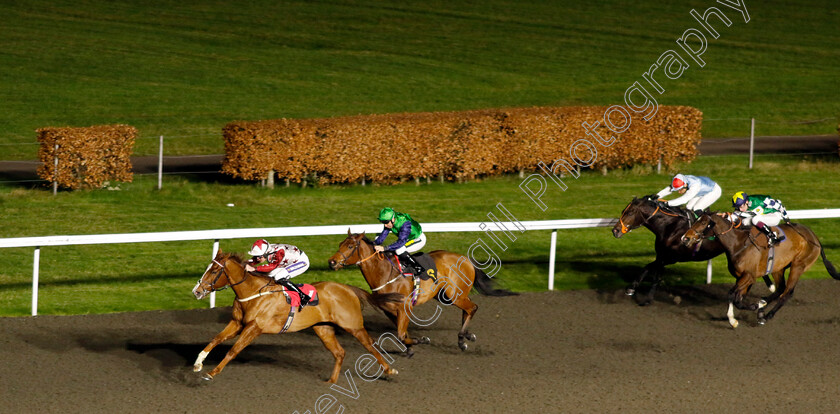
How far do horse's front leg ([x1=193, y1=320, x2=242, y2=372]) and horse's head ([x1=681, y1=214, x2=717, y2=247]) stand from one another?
4.29m

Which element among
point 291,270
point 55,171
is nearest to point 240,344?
point 291,270

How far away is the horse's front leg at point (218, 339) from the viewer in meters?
8.02

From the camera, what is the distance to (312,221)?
13938mm

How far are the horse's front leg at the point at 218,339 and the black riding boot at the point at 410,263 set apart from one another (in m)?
1.62

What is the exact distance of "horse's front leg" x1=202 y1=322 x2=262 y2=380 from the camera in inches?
313

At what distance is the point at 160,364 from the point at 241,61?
741 inches

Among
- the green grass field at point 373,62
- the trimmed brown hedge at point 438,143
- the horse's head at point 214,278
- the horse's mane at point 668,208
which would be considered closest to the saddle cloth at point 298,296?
the horse's head at point 214,278

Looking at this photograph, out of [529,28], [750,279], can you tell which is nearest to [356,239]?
[750,279]

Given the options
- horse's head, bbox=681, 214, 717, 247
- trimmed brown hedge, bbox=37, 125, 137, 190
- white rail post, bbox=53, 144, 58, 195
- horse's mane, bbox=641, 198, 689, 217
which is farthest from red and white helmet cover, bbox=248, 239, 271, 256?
white rail post, bbox=53, 144, 58, 195

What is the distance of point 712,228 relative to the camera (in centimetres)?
987

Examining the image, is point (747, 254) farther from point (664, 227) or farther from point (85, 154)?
point (85, 154)

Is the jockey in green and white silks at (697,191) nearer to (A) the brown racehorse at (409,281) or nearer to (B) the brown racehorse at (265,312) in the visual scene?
(A) the brown racehorse at (409,281)

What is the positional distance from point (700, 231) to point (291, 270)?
3.95 m

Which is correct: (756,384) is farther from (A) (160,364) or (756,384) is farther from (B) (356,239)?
(A) (160,364)
